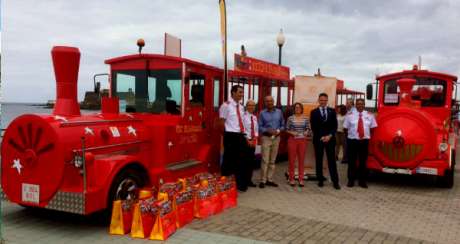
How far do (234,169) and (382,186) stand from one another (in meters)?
3.27

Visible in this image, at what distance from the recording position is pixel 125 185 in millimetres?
5270

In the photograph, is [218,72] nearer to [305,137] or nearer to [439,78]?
[305,137]

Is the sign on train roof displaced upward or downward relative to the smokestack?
upward

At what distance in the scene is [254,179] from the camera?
873 centimetres

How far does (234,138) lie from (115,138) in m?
2.44

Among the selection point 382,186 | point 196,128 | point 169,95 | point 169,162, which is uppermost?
point 169,95

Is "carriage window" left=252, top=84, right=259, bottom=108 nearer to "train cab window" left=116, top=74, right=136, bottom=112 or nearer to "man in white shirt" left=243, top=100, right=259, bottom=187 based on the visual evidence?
"man in white shirt" left=243, top=100, right=259, bottom=187

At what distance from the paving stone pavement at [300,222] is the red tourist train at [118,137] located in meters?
0.41

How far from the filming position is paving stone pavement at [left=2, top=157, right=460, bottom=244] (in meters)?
4.83

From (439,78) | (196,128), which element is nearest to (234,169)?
(196,128)

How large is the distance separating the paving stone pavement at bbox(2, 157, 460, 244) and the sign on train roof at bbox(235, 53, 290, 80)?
3.18m

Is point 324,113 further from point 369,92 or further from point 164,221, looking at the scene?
point 164,221

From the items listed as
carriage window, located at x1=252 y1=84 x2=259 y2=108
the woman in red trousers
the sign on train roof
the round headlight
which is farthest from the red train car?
the round headlight

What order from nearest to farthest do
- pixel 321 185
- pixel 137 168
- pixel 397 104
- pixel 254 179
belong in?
1. pixel 137 168
2. pixel 321 185
3. pixel 254 179
4. pixel 397 104
